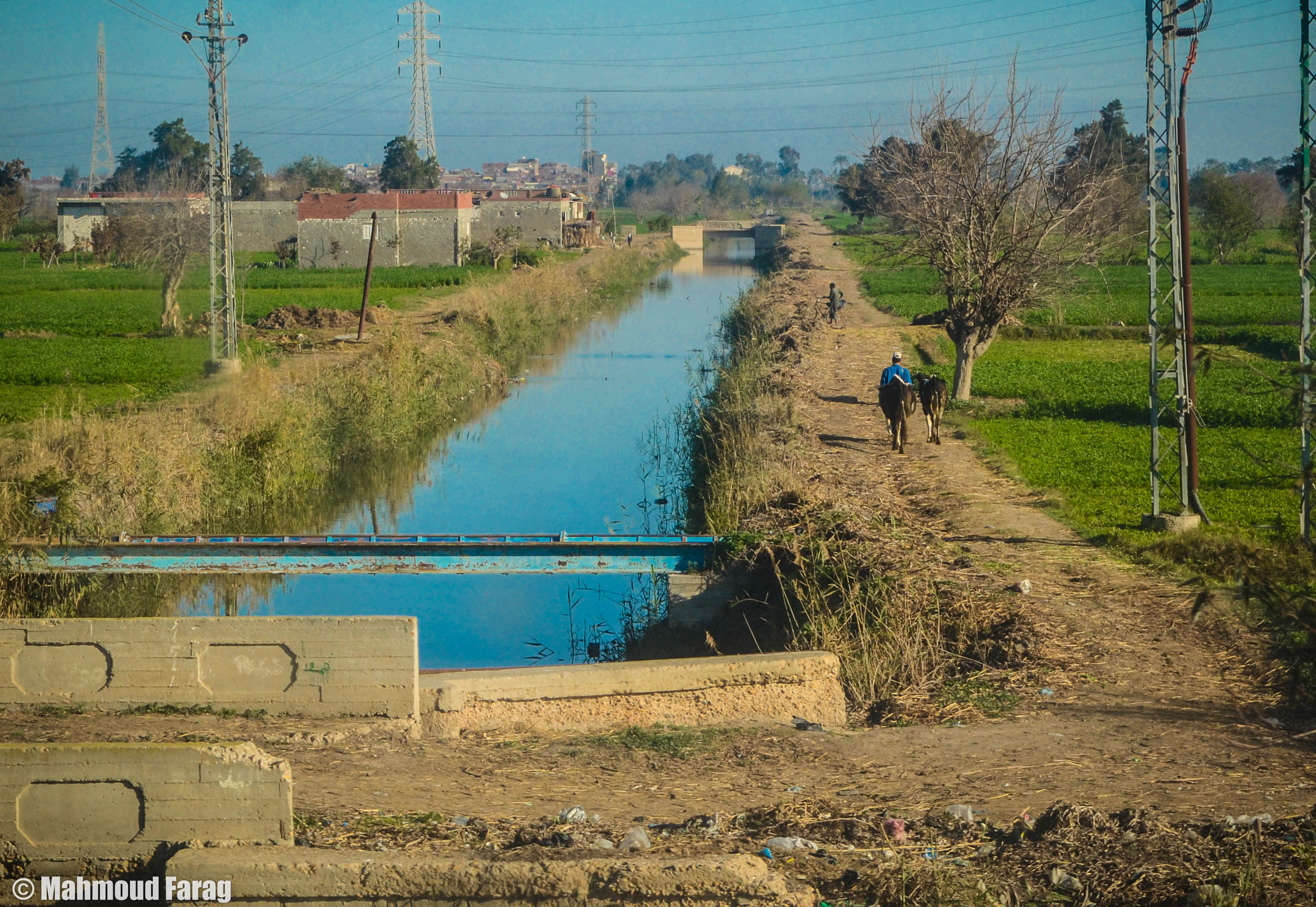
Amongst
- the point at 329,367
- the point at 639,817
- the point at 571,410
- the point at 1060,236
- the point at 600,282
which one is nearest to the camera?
the point at 639,817

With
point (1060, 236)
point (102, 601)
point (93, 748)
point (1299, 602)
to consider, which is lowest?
point (102, 601)

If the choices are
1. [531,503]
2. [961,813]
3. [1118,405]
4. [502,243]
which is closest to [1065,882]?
[961,813]

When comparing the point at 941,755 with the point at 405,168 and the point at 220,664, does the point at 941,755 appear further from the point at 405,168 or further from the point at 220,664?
the point at 405,168

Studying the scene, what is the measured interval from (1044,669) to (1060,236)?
13072 mm

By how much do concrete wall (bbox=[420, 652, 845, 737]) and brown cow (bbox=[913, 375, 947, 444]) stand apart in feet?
31.3

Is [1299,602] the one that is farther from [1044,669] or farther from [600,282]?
[600,282]

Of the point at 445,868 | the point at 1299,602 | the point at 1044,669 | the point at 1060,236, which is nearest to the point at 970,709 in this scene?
the point at 1044,669

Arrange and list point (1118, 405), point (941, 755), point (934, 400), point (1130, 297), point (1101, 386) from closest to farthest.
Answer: point (941, 755), point (934, 400), point (1118, 405), point (1101, 386), point (1130, 297)

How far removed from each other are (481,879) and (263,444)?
13834 millimetres

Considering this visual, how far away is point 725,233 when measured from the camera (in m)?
125

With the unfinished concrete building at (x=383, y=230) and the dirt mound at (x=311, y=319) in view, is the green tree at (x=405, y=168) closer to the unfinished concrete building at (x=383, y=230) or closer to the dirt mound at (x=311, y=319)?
the unfinished concrete building at (x=383, y=230)

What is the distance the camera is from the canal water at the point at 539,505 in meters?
14.0

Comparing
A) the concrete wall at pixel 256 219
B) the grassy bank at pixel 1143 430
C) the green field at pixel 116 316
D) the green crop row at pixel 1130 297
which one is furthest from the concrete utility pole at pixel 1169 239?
the concrete wall at pixel 256 219

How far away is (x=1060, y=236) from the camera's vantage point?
802 inches
